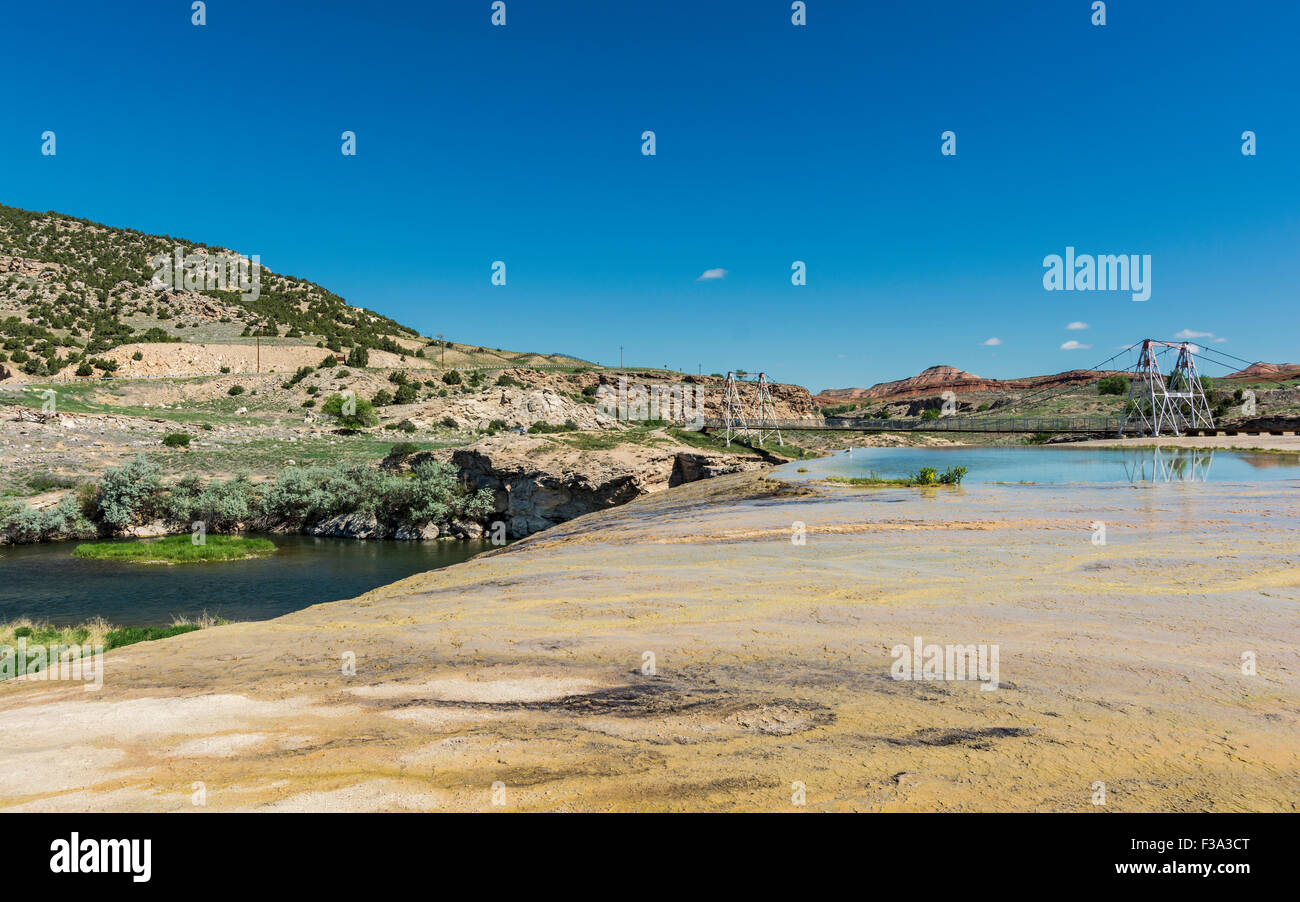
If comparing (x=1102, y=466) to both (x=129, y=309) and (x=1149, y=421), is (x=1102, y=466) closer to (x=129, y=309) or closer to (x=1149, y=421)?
(x=1149, y=421)

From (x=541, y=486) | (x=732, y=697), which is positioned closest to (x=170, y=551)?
(x=541, y=486)

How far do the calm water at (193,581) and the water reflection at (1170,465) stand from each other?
1112 inches

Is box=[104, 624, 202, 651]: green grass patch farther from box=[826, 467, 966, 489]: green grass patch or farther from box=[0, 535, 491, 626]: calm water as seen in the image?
box=[826, 467, 966, 489]: green grass patch

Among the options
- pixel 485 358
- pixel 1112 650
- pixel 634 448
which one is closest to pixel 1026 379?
pixel 485 358

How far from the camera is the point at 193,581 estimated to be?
24797mm

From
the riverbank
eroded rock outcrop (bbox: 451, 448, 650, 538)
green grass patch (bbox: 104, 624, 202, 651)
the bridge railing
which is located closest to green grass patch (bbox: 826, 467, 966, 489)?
the riverbank

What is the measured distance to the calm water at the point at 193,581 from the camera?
20.8 meters

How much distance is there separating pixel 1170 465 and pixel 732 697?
28.9m

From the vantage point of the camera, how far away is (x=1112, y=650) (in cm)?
649

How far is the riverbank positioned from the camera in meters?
3.99

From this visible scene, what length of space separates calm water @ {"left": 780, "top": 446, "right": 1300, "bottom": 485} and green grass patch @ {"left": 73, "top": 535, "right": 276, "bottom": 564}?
24.1 metres
